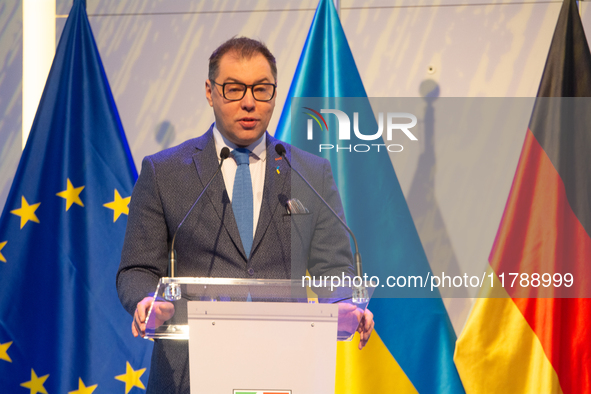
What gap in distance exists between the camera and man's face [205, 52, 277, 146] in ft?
5.92

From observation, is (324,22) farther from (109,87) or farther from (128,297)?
(128,297)

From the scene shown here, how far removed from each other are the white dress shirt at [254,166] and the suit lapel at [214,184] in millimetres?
31

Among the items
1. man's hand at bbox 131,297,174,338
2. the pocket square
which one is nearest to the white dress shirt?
the pocket square

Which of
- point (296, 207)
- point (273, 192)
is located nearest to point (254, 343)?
point (296, 207)

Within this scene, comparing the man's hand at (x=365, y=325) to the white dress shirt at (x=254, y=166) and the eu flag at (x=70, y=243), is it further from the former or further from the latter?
the eu flag at (x=70, y=243)

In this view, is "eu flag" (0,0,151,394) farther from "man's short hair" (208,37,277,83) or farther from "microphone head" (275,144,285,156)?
"microphone head" (275,144,285,156)

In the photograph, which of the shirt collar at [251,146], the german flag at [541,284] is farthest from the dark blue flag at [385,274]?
the shirt collar at [251,146]

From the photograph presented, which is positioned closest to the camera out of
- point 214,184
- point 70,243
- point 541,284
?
point 214,184

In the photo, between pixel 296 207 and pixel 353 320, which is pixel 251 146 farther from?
pixel 353 320

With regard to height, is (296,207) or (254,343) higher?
(296,207)

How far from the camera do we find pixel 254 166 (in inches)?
74.6

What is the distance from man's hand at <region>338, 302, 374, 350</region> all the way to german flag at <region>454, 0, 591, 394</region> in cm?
148

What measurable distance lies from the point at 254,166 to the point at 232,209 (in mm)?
214

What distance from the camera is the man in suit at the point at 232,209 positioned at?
5.55ft
